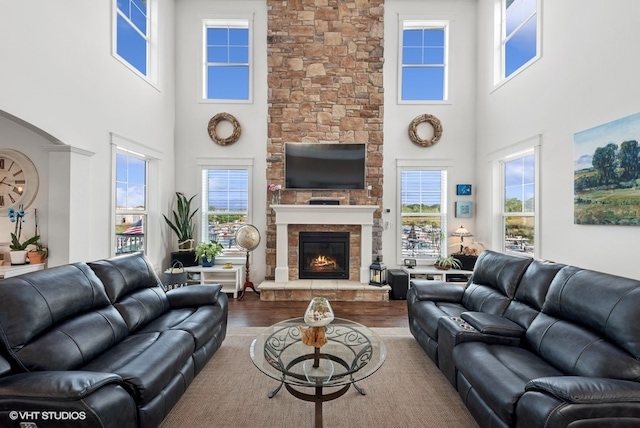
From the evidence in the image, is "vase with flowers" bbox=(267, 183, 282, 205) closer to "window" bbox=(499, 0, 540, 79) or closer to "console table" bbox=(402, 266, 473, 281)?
"console table" bbox=(402, 266, 473, 281)

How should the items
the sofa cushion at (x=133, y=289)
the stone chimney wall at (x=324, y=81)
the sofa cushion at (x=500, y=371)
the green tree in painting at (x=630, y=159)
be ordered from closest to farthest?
the sofa cushion at (x=500, y=371) < the sofa cushion at (x=133, y=289) < the green tree in painting at (x=630, y=159) < the stone chimney wall at (x=324, y=81)

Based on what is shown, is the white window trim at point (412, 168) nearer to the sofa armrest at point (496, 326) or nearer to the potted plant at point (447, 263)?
the potted plant at point (447, 263)

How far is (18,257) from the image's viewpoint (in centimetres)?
310

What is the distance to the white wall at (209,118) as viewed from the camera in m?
5.61

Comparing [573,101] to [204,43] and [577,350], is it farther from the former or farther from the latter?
[204,43]

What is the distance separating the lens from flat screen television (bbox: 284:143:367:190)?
553 centimetres

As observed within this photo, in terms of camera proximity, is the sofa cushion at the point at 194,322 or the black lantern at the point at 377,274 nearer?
the sofa cushion at the point at 194,322

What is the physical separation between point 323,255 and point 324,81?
320 cm

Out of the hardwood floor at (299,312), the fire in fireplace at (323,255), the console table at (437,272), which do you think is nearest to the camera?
the hardwood floor at (299,312)

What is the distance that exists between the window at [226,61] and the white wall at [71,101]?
4.96ft

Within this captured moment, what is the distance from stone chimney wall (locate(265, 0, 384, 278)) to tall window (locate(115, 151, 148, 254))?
2077 mm

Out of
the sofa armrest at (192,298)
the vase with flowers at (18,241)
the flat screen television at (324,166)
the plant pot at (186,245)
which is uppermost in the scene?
the flat screen television at (324,166)

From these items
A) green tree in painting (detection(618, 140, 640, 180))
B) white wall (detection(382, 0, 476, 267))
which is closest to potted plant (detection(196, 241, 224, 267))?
white wall (detection(382, 0, 476, 267))

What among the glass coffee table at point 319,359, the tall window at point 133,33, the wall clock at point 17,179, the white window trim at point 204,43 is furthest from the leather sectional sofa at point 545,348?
the tall window at point 133,33
